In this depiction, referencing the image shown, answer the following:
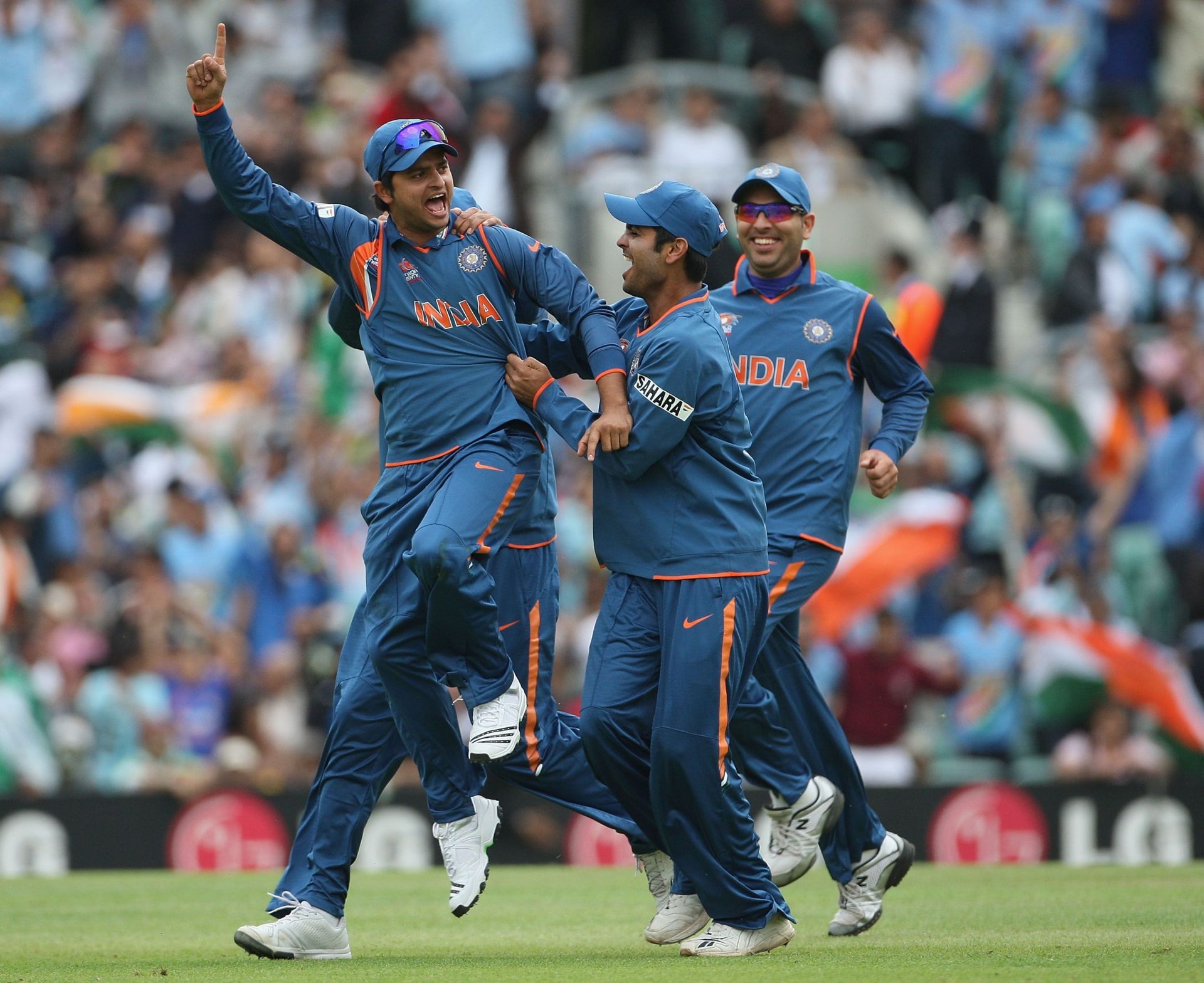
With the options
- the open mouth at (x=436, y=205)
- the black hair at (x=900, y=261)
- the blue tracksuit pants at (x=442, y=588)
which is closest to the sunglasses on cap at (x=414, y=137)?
the open mouth at (x=436, y=205)

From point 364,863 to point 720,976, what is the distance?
661cm

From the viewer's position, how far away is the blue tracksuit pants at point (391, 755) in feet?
23.8

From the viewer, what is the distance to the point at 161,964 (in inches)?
278

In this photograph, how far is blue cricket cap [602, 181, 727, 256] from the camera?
6.86 metres

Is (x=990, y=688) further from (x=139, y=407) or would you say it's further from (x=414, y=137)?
(x=414, y=137)

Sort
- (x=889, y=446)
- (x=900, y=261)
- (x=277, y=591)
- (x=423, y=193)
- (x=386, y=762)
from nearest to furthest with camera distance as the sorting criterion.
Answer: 1. (x=423, y=193)
2. (x=386, y=762)
3. (x=889, y=446)
4. (x=277, y=591)
5. (x=900, y=261)

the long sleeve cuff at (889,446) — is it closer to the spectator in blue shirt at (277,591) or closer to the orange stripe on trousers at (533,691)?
the orange stripe on trousers at (533,691)

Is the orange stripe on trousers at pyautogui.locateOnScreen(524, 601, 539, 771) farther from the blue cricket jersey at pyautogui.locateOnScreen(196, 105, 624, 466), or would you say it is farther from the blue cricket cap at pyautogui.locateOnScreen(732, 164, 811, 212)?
the blue cricket cap at pyautogui.locateOnScreen(732, 164, 811, 212)

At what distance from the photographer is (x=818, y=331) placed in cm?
811

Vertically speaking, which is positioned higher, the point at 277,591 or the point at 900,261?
the point at 900,261

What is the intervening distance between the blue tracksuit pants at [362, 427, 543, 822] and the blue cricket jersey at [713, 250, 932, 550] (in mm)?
1224

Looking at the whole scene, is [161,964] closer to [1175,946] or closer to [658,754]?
[658,754]

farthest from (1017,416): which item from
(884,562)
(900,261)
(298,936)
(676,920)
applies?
(298,936)

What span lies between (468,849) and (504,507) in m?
1.26
